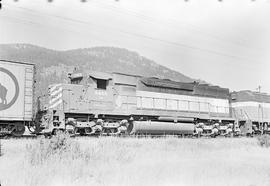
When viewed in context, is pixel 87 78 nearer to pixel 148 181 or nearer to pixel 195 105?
pixel 195 105

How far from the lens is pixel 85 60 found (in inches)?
4355

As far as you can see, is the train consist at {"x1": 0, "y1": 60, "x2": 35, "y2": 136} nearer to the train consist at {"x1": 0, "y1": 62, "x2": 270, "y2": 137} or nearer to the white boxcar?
the white boxcar

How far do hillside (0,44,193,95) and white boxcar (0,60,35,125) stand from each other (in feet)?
179

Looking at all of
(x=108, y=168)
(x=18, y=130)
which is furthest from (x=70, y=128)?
(x=108, y=168)

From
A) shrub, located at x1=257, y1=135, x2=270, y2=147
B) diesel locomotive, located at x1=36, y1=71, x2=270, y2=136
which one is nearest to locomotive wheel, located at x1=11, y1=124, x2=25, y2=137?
diesel locomotive, located at x1=36, y1=71, x2=270, y2=136

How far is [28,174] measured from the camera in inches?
244

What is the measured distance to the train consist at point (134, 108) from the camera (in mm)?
14312

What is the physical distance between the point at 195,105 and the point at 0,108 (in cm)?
1152

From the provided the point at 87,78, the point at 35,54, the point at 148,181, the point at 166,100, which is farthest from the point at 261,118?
the point at 35,54

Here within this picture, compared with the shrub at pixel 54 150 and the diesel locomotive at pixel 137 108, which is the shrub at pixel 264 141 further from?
the shrub at pixel 54 150

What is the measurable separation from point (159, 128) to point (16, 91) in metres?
7.62

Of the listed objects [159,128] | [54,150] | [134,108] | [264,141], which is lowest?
[264,141]

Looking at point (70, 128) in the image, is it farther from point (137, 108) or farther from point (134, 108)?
point (137, 108)

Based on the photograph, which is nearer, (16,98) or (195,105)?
(16,98)
